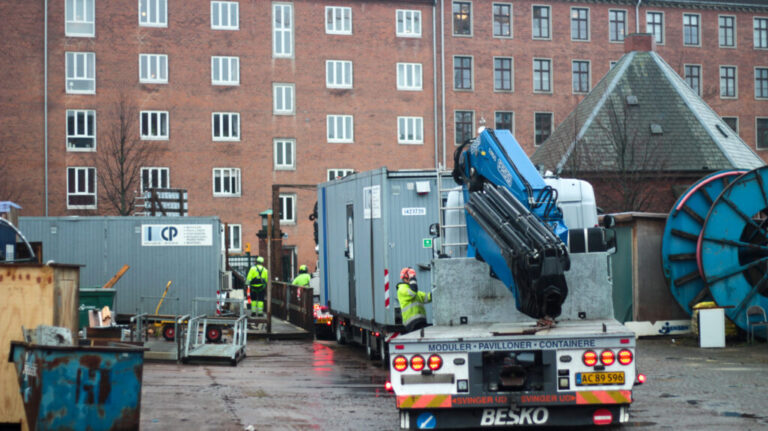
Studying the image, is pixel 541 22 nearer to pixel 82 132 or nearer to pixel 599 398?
pixel 82 132

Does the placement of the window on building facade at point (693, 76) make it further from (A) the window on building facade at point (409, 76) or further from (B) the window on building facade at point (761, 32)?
(A) the window on building facade at point (409, 76)

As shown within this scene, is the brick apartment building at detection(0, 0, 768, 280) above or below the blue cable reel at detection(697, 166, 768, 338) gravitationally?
above

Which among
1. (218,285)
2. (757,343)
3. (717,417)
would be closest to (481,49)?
(218,285)

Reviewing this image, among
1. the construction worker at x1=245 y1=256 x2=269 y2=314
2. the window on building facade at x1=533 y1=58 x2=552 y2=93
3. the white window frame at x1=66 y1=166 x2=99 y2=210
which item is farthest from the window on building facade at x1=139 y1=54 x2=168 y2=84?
the construction worker at x1=245 y1=256 x2=269 y2=314

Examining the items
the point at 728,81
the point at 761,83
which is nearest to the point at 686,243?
the point at 728,81

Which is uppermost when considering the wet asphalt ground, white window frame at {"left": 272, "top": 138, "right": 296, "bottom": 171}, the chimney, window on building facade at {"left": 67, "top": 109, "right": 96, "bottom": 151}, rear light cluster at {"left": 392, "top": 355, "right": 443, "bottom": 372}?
the chimney

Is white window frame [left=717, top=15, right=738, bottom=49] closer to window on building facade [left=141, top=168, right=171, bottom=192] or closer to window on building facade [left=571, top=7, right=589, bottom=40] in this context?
window on building facade [left=571, top=7, right=589, bottom=40]

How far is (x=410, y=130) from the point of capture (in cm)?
6078

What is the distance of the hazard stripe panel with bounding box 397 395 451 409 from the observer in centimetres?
980

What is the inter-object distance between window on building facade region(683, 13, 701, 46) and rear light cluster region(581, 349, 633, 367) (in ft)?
195

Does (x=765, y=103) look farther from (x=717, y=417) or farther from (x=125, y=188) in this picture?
(x=717, y=417)

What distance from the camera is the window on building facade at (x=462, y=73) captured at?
61750 millimetres

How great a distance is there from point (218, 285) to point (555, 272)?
844 inches

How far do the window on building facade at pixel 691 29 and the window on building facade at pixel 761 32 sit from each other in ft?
15.1
